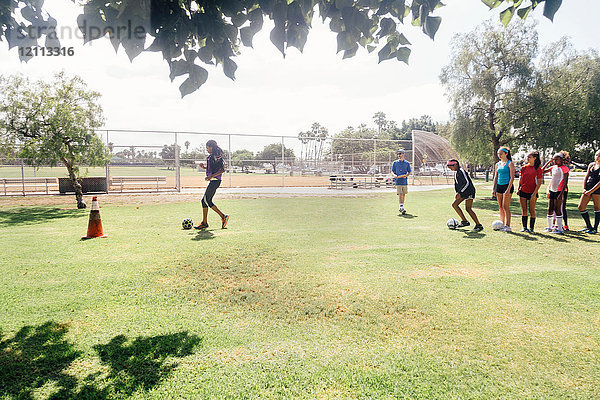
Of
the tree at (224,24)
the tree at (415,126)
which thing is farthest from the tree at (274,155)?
the tree at (415,126)

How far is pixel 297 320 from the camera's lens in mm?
3539

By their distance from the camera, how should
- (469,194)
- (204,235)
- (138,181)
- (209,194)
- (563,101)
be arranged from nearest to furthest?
(204,235)
(209,194)
(469,194)
(563,101)
(138,181)

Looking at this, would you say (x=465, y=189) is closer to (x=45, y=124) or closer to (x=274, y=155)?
(x=45, y=124)

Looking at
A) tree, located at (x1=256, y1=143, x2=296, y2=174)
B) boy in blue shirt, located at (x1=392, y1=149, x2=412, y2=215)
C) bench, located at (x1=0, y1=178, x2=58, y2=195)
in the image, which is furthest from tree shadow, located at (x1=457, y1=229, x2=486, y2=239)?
tree, located at (x1=256, y1=143, x2=296, y2=174)

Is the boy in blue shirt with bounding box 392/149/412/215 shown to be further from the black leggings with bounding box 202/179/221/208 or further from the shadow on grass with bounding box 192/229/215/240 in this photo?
the shadow on grass with bounding box 192/229/215/240

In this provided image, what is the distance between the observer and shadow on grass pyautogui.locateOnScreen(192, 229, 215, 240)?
750 cm

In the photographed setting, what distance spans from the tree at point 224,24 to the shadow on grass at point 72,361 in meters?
2.27

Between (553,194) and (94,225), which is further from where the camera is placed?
(553,194)

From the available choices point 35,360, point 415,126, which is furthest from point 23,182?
point 415,126

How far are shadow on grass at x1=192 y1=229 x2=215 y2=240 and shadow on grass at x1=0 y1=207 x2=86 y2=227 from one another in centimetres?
515

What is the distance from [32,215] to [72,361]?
10.7 m

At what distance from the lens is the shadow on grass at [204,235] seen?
7.50 metres

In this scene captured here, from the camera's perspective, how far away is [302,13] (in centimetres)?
314

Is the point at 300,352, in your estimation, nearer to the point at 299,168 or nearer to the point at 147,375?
the point at 147,375
